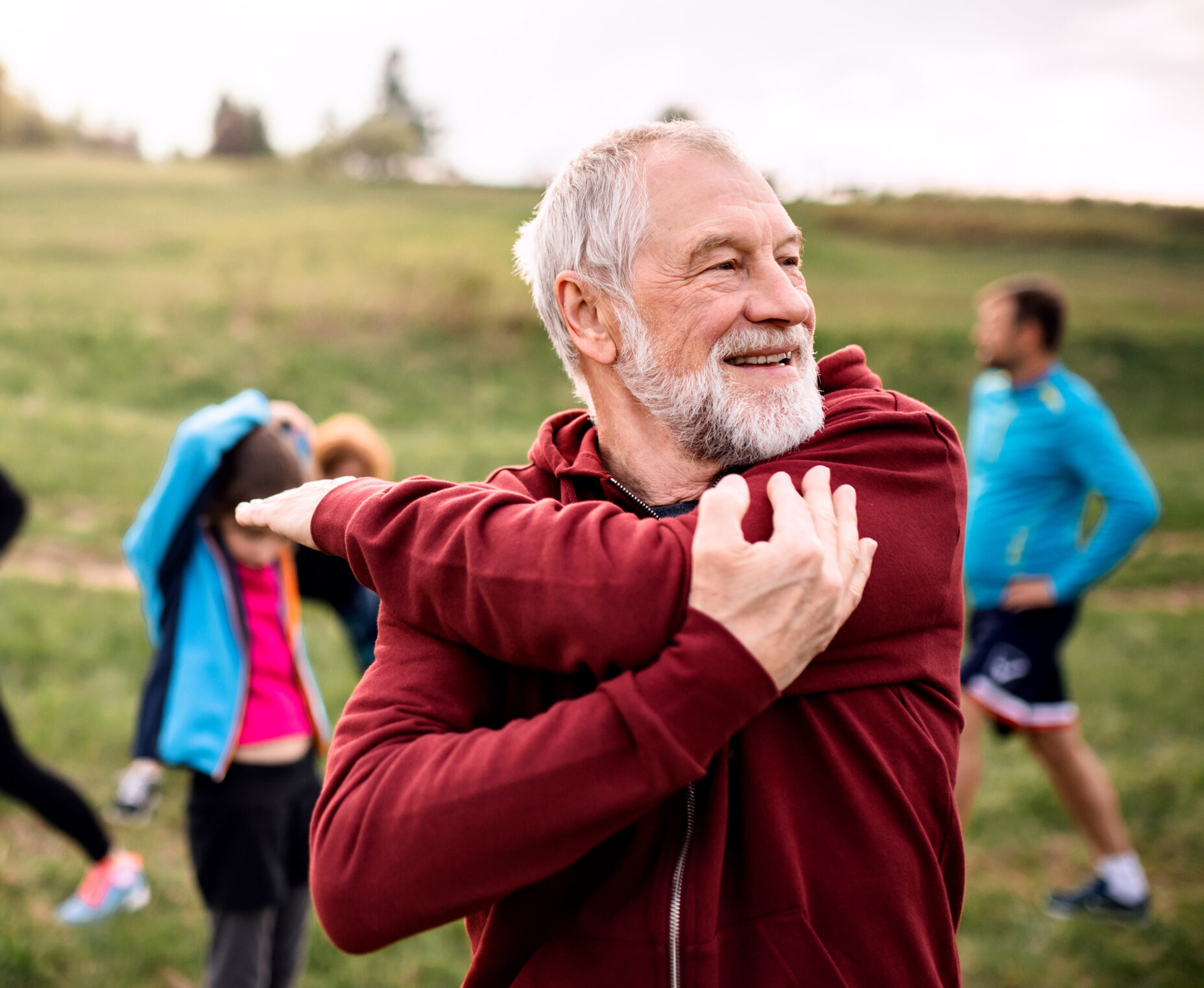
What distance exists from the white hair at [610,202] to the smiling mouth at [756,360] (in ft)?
0.68

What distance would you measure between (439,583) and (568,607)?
19 cm

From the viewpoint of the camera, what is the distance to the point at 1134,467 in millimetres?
4328

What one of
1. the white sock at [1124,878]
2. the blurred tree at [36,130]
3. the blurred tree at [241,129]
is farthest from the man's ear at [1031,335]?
the blurred tree at [241,129]

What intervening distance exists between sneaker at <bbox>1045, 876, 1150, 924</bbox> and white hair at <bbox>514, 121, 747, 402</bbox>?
12.7 feet

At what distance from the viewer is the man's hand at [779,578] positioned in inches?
45.4

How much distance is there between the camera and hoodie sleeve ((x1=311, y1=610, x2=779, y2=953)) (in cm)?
111

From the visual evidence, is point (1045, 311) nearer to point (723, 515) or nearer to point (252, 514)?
point (723, 515)

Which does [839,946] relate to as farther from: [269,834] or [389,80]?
[389,80]

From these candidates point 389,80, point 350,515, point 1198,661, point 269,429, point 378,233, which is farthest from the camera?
point 389,80

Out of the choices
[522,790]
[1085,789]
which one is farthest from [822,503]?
[1085,789]

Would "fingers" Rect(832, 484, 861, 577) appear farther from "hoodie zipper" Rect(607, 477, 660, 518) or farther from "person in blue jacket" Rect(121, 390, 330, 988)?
"person in blue jacket" Rect(121, 390, 330, 988)

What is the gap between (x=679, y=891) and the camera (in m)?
1.28

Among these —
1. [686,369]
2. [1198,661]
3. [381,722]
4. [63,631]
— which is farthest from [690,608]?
[1198,661]

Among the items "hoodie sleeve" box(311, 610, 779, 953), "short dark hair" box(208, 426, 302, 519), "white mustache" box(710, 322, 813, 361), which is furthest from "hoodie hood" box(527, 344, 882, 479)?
"short dark hair" box(208, 426, 302, 519)
